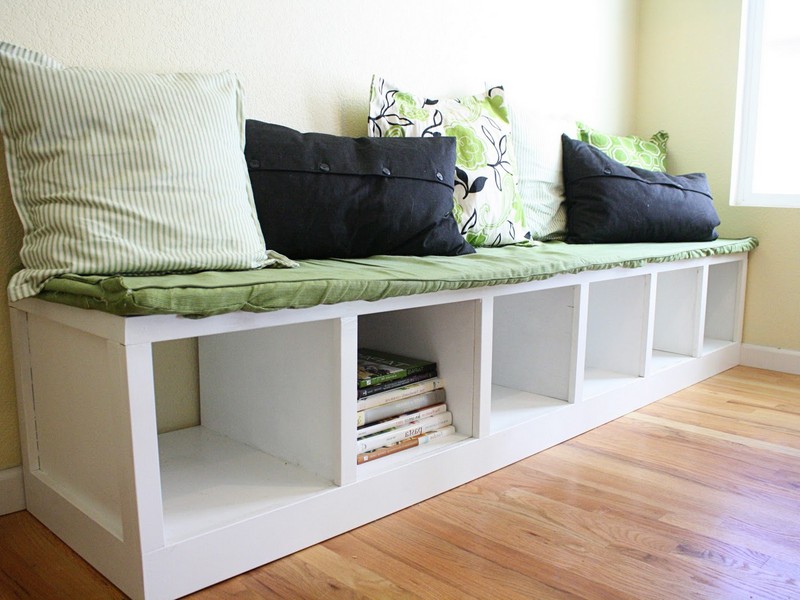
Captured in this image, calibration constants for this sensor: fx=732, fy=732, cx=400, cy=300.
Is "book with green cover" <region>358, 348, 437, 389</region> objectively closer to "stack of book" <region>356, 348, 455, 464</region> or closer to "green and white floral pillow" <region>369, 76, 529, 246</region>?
"stack of book" <region>356, 348, 455, 464</region>

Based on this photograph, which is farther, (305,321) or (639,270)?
(639,270)

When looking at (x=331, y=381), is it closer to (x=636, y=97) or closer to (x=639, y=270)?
(x=639, y=270)

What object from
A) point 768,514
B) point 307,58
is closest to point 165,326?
point 307,58

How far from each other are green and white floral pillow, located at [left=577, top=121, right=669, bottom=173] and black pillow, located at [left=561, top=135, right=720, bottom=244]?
153 mm

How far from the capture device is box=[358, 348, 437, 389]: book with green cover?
1.52 m

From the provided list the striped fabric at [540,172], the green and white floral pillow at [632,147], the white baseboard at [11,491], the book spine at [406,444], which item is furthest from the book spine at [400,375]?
the green and white floral pillow at [632,147]

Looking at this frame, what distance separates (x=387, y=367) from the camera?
160cm

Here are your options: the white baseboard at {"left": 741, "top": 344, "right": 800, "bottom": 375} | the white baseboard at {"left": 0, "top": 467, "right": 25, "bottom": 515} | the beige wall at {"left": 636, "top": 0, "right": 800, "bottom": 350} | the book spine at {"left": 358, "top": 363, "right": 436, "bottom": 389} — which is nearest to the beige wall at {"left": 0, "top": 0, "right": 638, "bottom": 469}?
the white baseboard at {"left": 0, "top": 467, "right": 25, "bottom": 515}

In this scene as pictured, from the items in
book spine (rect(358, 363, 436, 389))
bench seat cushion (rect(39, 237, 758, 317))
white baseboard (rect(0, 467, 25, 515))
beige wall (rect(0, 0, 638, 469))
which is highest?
beige wall (rect(0, 0, 638, 469))

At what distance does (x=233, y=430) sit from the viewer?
5.15 ft

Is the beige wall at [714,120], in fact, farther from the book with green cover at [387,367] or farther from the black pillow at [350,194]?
the book with green cover at [387,367]

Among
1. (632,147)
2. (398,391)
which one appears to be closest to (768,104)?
(632,147)

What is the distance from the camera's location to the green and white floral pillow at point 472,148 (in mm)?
1937

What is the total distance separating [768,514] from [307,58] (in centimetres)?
149
